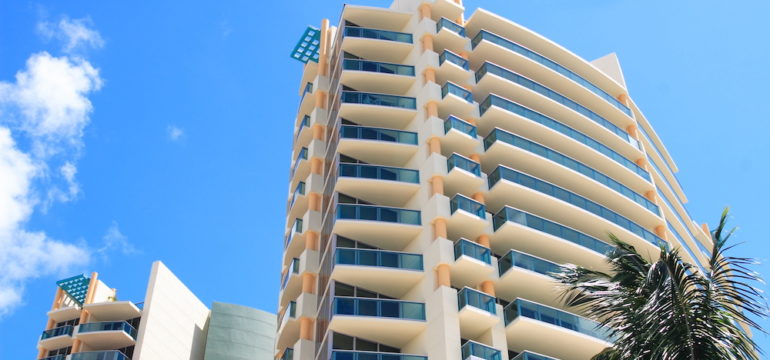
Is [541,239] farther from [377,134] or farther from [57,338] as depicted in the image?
[57,338]

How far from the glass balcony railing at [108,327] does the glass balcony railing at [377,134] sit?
35688mm

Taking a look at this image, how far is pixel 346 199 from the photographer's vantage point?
48781mm

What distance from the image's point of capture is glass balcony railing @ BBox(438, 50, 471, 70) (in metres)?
53.9

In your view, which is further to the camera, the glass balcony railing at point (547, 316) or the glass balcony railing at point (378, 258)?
the glass balcony railing at point (378, 258)

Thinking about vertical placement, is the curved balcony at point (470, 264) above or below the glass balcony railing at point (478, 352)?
above

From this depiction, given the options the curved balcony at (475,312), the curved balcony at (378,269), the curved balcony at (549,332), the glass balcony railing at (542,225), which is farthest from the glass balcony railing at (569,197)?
the curved balcony at (475,312)

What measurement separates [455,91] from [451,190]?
7.40 metres

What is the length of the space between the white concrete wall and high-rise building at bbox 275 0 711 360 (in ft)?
79.3

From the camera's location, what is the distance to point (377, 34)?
5697 cm

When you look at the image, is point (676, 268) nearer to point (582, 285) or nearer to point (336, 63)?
point (582, 285)

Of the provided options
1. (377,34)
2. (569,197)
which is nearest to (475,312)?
(569,197)

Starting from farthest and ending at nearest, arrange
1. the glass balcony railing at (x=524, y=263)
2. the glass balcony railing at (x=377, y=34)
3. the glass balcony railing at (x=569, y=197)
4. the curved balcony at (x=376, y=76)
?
the glass balcony railing at (x=377, y=34)
the curved balcony at (x=376, y=76)
the glass balcony railing at (x=569, y=197)
the glass balcony railing at (x=524, y=263)

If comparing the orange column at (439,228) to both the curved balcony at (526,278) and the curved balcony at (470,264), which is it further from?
the curved balcony at (526,278)

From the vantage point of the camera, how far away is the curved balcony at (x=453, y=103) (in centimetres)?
5128
